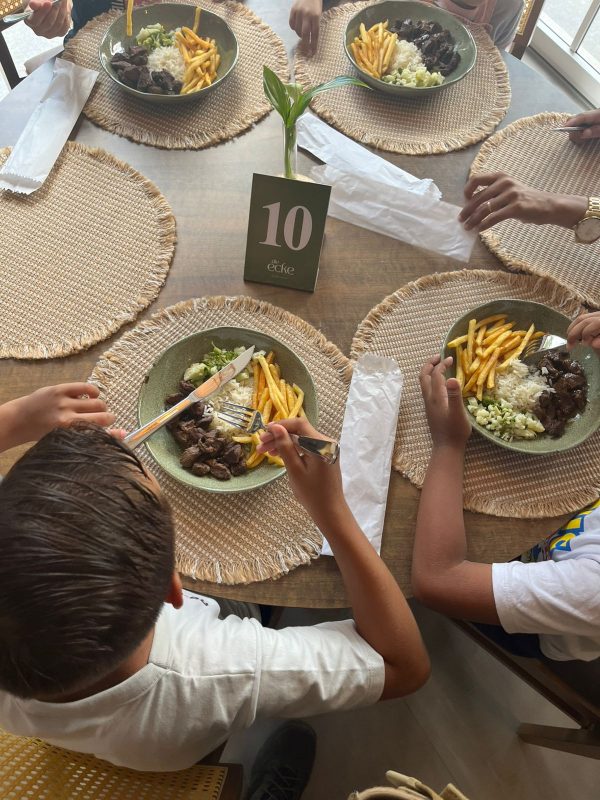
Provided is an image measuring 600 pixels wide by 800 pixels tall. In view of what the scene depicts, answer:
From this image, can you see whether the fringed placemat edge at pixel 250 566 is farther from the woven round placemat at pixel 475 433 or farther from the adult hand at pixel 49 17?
the adult hand at pixel 49 17

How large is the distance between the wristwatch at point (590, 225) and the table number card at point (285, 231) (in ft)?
2.17

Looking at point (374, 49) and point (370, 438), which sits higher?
point (374, 49)

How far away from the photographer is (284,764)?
5.57 feet

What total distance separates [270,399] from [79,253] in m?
0.60

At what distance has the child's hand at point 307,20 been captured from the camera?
1.77m

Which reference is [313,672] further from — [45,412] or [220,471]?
[45,412]

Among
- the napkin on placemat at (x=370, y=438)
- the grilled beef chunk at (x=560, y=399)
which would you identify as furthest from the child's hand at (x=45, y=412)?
the grilled beef chunk at (x=560, y=399)

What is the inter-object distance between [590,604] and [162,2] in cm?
188

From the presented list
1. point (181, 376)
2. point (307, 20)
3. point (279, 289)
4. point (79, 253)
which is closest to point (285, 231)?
point (279, 289)

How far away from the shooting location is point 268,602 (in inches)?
43.7

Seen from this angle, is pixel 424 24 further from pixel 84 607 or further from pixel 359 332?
pixel 84 607

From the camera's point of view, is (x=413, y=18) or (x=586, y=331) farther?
(x=413, y=18)

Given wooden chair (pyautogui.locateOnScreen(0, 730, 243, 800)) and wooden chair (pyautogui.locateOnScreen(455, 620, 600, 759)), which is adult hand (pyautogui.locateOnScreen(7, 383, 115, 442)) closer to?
wooden chair (pyautogui.locateOnScreen(0, 730, 243, 800))

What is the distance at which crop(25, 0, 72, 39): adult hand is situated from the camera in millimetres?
1769
